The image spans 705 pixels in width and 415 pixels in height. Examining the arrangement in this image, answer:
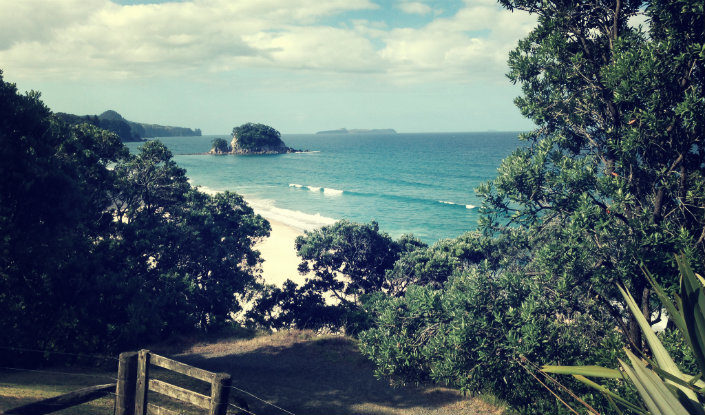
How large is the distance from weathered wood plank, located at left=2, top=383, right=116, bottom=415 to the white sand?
24487 mm

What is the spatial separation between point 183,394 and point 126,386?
766 mm

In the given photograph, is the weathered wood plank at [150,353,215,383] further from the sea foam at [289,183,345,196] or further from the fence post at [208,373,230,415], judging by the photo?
the sea foam at [289,183,345,196]

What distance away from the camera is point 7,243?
10164 millimetres

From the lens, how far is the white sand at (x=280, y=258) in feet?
113

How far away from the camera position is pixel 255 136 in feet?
555

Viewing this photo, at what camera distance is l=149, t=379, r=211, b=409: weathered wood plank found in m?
6.29

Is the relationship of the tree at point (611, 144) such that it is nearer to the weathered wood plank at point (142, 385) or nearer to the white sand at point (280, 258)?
the weathered wood plank at point (142, 385)

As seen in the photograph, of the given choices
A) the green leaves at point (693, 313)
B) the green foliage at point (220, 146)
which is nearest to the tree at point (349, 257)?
the green leaves at point (693, 313)

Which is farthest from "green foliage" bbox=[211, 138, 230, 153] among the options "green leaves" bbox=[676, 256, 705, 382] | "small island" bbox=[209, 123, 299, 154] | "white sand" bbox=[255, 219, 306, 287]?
"green leaves" bbox=[676, 256, 705, 382]

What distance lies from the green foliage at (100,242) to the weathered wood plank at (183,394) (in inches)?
240

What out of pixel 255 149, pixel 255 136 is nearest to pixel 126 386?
pixel 255 149

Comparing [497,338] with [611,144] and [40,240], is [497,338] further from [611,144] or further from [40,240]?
[40,240]

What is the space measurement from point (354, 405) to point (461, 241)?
1003 cm

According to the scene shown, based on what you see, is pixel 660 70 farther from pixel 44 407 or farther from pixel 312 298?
pixel 312 298
